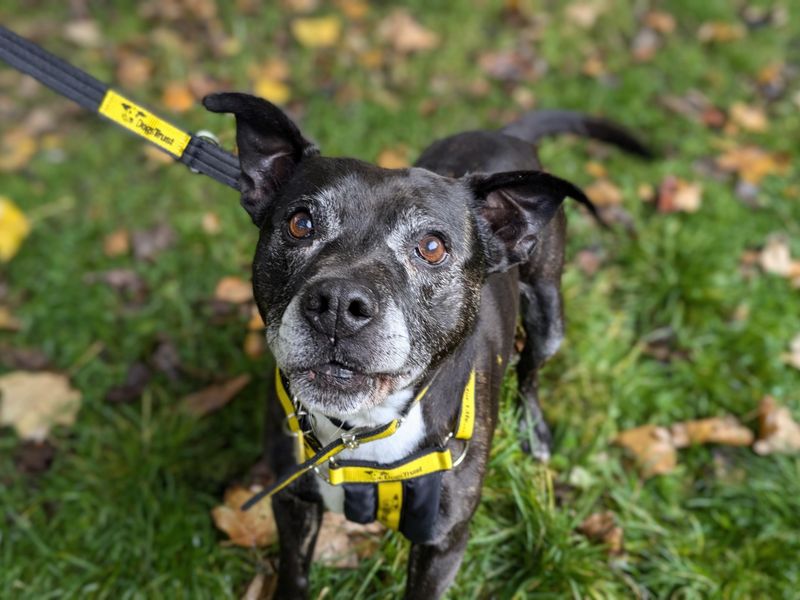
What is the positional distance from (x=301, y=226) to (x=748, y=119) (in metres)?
4.55

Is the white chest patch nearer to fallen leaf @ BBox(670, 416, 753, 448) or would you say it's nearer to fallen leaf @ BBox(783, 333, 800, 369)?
fallen leaf @ BBox(670, 416, 753, 448)

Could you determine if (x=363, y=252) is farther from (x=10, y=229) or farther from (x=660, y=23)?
(x=660, y=23)

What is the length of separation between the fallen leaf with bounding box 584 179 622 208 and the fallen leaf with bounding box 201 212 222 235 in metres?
2.41

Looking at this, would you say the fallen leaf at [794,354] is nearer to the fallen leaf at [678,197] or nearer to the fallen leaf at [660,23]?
the fallen leaf at [678,197]

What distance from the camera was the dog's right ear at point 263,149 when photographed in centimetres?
250

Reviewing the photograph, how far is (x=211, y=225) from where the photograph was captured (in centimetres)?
507

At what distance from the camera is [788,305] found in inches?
179

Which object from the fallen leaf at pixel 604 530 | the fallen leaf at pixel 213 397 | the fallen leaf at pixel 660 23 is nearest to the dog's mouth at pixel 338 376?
the fallen leaf at pixel 604 530

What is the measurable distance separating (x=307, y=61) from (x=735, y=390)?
413 centimetres

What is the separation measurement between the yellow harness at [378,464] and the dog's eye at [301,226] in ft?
1.80

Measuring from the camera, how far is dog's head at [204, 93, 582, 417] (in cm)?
223

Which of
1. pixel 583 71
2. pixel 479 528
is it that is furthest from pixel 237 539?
pixel 583 71

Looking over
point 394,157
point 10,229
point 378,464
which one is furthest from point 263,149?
point 10,229

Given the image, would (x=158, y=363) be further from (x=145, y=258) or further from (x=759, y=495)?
(x=759, y=495)
